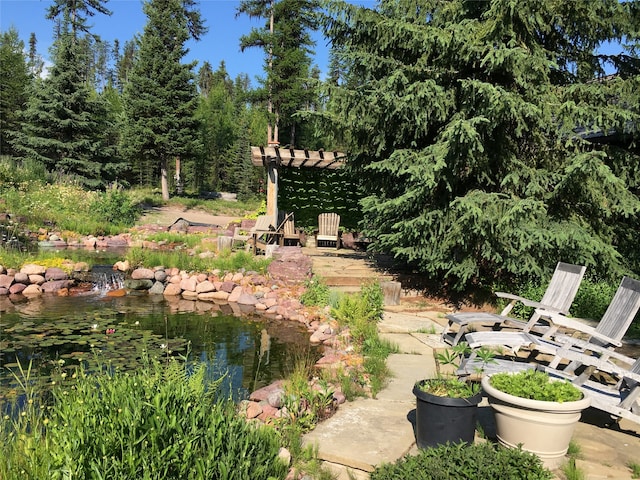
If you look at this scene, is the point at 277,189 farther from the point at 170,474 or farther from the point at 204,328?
the point at 170,474

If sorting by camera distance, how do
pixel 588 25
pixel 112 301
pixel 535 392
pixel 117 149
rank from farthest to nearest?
pixel 117 149 < pixel 112 301 < pixel 588 25 < pixel 535 392

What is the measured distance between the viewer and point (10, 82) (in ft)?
76.3

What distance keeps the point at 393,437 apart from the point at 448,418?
491 millimetres

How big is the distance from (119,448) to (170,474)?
0.25 metres

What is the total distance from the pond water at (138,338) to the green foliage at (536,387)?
228 centimetres

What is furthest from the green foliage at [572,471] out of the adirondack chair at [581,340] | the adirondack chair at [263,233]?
the adirondack chair at [263,233]

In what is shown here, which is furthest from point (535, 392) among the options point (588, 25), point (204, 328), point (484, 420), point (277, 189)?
point (277, 189)

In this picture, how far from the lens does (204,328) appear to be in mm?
6047

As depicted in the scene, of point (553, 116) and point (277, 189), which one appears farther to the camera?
point (277, 189)

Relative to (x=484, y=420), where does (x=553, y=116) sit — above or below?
above

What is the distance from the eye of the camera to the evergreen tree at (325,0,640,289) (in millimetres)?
5414

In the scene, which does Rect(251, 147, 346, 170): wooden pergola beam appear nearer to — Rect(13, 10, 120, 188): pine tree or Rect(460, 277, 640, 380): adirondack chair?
Rect(460, 277, 640, 380): adirondack chair

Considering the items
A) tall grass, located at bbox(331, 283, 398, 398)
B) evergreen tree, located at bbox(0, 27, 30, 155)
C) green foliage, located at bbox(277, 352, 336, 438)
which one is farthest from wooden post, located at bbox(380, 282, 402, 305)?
evergreen tree, located at bbox(0, 27, 30, 155)

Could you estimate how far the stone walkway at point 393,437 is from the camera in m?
2.48
